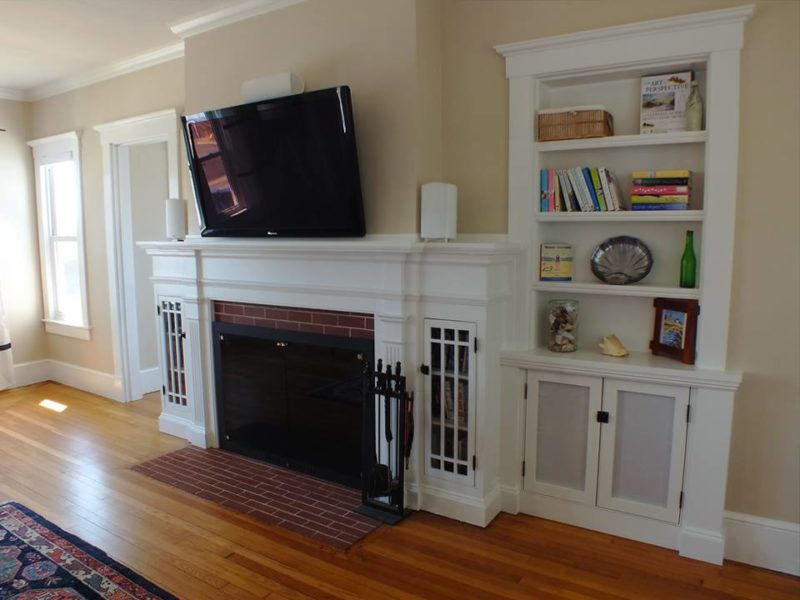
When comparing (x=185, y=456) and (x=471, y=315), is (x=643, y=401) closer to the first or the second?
(x=471, y=315)

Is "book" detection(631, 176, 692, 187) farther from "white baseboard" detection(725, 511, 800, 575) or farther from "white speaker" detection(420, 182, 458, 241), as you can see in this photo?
"white baseboard" detection(725, 511, 800, 575)

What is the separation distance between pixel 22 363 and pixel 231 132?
3.68 meters

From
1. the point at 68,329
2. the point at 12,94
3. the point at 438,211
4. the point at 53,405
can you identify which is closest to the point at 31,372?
the point at 68,329

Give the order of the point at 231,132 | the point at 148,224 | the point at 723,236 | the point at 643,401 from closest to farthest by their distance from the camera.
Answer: the point at 723,236, the point at 643,401, the point at 231,132, the point at 148,224

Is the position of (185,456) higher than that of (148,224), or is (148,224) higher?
(148,224)

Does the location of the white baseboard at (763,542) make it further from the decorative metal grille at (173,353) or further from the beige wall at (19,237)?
the beige wall at (19,237)

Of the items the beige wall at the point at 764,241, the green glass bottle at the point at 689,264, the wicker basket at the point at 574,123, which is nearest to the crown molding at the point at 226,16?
the beige wall at the point at 764,241

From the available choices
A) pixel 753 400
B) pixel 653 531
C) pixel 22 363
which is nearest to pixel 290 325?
pixel 653 531

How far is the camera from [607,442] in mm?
2619

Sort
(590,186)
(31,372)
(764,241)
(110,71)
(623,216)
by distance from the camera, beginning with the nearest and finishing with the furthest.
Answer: (764,241) < (623,216) < (590,186) < (110,71) < (31,372)

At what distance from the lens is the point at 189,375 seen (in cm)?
374

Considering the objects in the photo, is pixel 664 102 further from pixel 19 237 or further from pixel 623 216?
pixel 19 237

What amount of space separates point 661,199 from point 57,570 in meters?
3.06

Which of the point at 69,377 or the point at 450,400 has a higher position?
the point at 450,400
